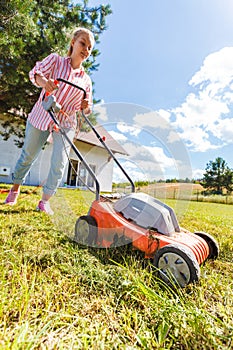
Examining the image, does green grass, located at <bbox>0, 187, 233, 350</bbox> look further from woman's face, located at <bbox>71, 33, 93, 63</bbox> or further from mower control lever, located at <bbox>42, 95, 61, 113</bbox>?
woman's face, located at <bbox>71, 33, 93, 63</bbox>

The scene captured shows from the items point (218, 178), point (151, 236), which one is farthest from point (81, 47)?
point (218, 178)

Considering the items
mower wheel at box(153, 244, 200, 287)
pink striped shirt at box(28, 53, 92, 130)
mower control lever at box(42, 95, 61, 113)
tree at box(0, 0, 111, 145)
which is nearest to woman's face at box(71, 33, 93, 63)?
pink striped shirt at box(28, 53, 92, 130)

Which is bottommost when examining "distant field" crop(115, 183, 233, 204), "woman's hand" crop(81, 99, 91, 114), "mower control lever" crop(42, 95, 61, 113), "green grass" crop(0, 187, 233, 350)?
"green grass" crop(0, 187, 233, 350)

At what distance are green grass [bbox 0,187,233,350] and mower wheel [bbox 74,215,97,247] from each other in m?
0.11

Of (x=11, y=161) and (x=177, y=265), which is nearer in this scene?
(x=177, y=265)

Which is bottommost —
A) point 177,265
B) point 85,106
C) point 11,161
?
point 177,265

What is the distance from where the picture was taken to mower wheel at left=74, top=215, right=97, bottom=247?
4.79 ft

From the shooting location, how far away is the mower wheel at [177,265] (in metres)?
1.00

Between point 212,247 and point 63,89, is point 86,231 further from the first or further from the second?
point 63,89

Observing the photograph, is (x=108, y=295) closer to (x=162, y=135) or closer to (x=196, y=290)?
(x=196, y=290)

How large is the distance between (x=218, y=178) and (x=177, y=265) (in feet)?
111

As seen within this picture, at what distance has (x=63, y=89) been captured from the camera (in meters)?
2.05

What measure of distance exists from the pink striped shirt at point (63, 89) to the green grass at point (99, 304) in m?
1.26

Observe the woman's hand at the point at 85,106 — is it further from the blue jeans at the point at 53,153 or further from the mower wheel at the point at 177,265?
the mower wheel at the point at 177,265
